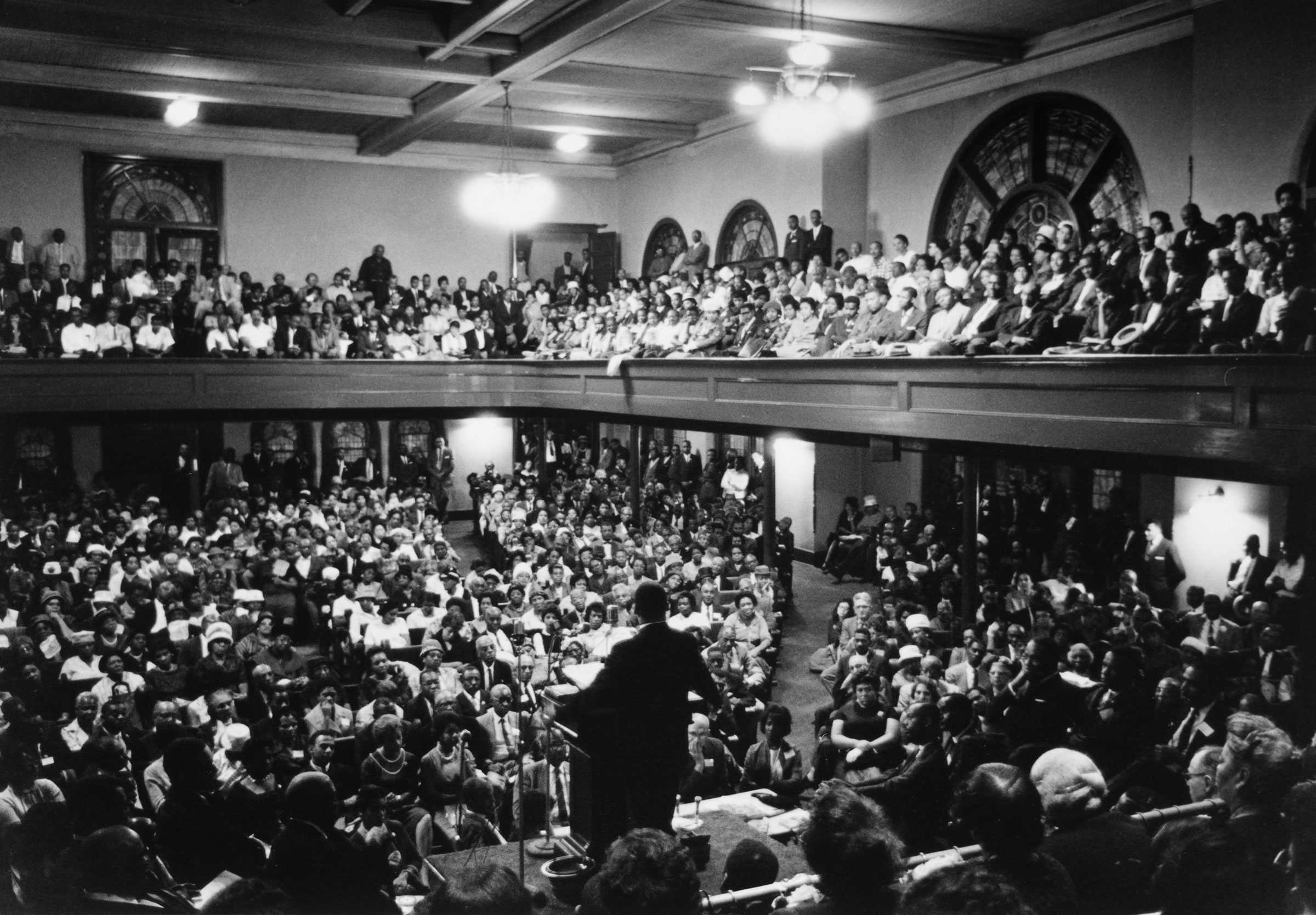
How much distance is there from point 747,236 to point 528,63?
213 inches

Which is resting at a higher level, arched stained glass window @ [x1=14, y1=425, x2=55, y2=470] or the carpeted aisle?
arched stained glass window @ [x1=14, y1=425, x2=55, y2=470]

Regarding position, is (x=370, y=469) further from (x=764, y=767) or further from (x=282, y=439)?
(x=764, y=767)

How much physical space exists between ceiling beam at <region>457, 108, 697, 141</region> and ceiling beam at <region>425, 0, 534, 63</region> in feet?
14.0

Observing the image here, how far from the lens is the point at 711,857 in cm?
482

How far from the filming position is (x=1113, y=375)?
26.5 ft

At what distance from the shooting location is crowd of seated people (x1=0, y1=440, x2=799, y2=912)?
3760 mm

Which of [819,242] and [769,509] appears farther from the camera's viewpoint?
[819,242]

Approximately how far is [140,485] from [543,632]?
889 cm

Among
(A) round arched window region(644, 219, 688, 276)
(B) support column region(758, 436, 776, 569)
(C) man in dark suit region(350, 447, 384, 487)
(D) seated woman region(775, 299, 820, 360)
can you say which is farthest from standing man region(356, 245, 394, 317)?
(D) seated woman region(775, 299, 820, 360)

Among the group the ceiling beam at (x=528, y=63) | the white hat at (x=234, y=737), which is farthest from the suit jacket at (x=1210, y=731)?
the ceiling beam at (x=528, y=63)

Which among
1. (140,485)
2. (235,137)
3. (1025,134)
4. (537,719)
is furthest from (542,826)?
(235,137)

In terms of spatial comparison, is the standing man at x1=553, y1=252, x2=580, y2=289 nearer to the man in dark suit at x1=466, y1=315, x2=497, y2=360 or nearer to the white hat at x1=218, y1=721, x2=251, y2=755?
the man in dark suit at x1=466, y1=315, x2=497, y2=360

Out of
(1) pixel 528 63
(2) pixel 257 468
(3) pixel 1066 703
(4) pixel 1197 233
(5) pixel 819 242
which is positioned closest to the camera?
(3) pixel 1066 703

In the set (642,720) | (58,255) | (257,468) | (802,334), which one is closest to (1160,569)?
(802,334)
